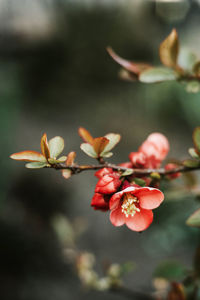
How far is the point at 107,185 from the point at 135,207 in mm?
102

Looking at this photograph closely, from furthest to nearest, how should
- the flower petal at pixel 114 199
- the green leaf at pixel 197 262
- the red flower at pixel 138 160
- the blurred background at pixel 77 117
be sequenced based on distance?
the blurred background at pixel 77 117 < the green leaf at pixel 197 262 < the red flower at pixel 138 160 < the flower petal at pixel 114 199

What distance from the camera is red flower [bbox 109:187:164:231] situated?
1.52 ft

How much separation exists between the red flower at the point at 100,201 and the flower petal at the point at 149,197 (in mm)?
53

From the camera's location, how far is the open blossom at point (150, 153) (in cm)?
54

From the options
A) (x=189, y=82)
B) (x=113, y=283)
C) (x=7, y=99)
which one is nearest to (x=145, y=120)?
(x=7, y=99)

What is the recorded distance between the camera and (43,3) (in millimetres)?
3992

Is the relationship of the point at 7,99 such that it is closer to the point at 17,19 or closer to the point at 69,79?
the point at 69,79

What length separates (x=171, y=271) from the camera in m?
0.74

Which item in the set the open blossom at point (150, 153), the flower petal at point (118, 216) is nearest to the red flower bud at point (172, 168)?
the open blossom at point (150, 153)

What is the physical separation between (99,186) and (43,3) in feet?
13.7

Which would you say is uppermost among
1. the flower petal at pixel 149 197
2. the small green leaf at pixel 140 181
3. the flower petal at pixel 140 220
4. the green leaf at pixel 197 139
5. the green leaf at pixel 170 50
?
the green leaf at pixel 170 50

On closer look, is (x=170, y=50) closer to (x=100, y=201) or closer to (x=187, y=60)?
(x=187, y=60)

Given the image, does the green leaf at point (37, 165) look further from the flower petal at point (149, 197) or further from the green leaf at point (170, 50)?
the green leaf at point (170, 50)

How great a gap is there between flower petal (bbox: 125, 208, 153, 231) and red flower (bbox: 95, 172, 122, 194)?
0.08 meters
